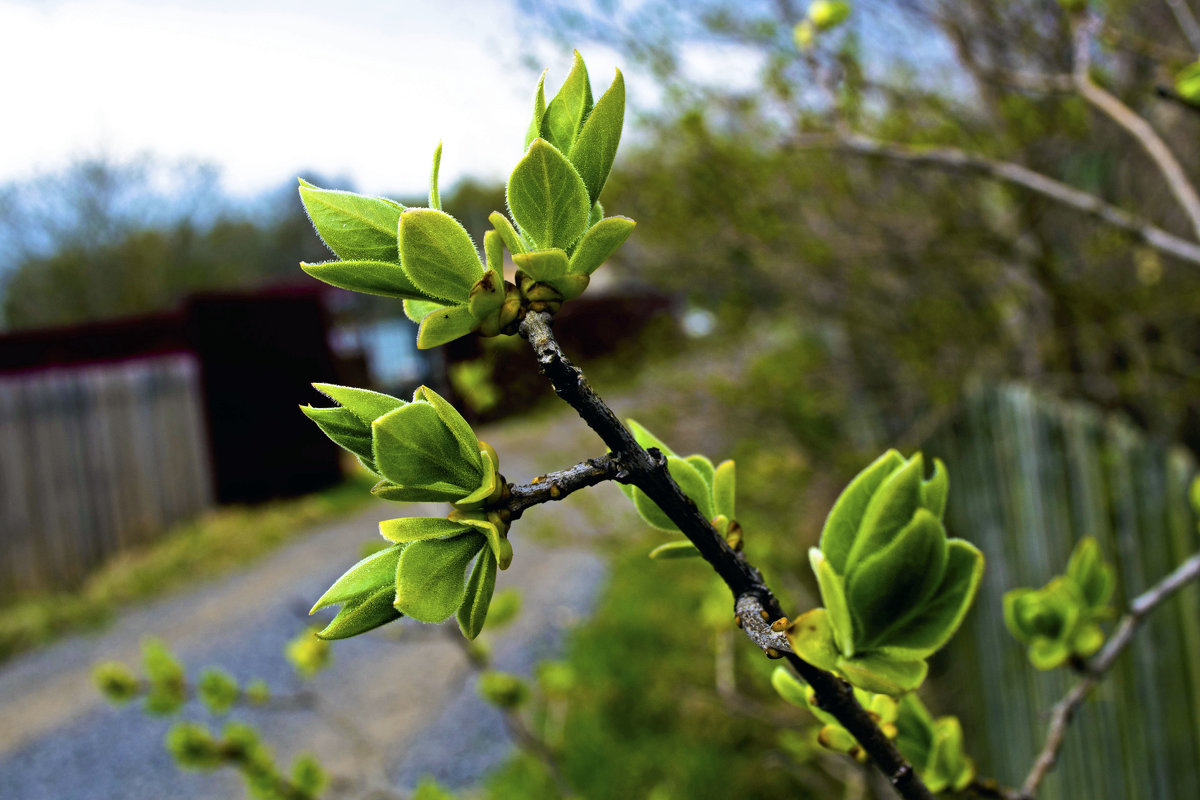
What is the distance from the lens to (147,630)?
6152 mm

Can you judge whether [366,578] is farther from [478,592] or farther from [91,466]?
[91,466]

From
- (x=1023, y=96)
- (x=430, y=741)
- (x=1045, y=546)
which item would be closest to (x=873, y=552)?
(x=1045, y=546)

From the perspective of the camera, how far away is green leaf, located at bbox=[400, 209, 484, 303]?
32cm

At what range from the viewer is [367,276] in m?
0.33

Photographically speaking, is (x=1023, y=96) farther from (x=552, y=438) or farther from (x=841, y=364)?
(x=552, y=438)

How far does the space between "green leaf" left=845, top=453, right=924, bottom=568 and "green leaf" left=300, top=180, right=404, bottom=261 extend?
247 mm

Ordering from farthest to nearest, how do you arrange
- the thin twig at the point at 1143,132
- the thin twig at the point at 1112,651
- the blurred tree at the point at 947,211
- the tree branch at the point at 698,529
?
the blurred tree at the point at 947,211 → the thin twig at the point at 1143,132 → the thin twig at the point at 1112,651 → the tree branch at the point at 698,529

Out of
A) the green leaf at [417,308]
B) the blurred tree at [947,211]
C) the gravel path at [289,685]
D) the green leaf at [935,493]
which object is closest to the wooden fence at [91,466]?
the gravel path at [289,685]

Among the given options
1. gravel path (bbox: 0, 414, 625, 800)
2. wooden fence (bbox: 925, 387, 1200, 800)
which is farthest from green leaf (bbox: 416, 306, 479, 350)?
gravel path (bbox: 0, 414, 625, 800)

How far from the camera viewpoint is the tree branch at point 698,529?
29 centimetres

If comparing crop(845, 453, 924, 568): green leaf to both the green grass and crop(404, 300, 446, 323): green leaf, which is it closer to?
crop(404, 300, 446, 323): green leaf

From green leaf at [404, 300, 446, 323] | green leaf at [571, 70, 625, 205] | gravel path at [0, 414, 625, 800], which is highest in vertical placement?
green leaf at [571, 70, 625, 205]

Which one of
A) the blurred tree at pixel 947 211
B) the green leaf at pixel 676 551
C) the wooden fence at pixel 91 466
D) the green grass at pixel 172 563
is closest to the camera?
the green leaf at pixel 676 551

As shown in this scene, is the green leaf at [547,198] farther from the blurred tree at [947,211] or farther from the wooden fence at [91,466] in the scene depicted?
the wooden fence at [91,466]
